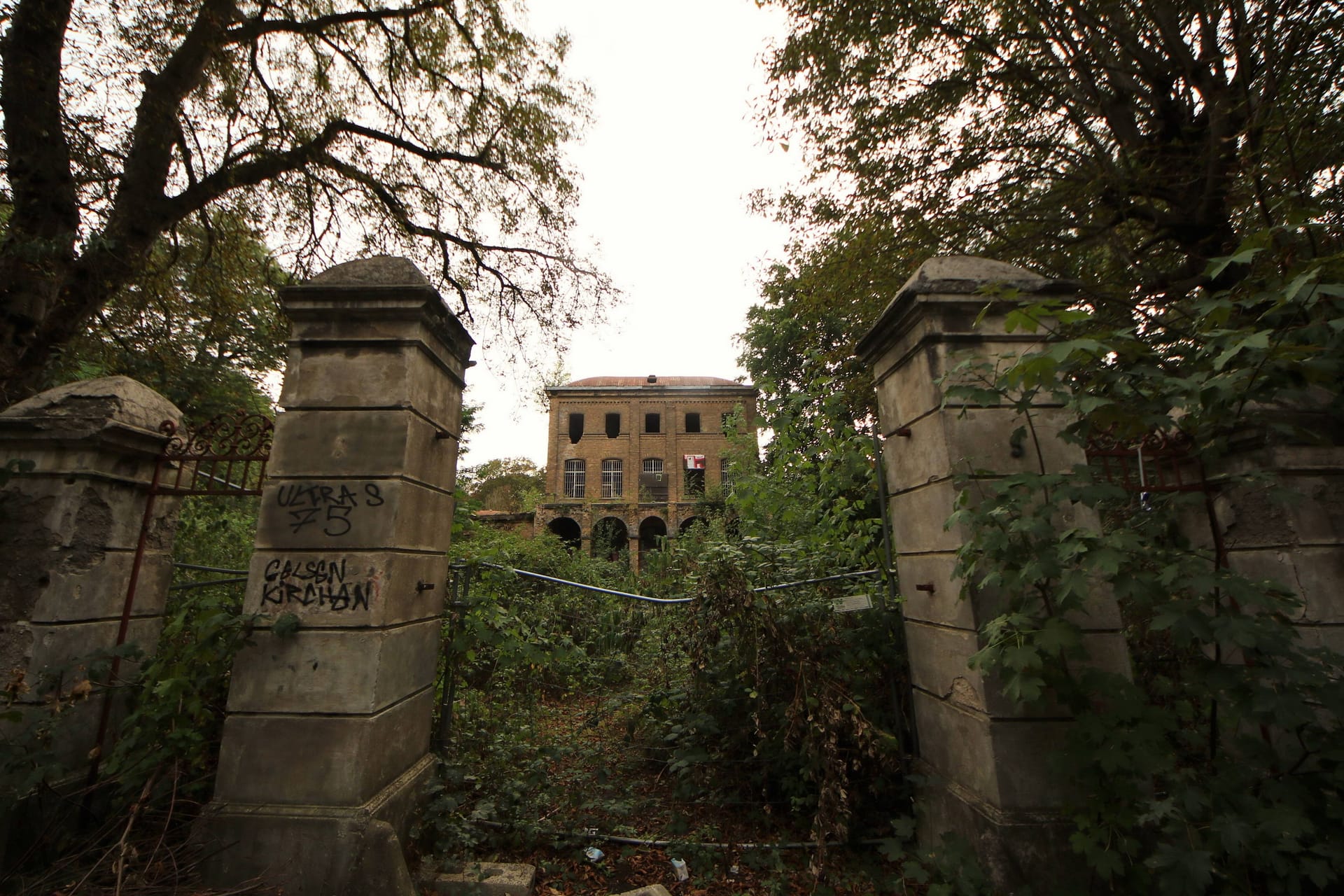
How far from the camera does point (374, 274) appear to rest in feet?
10.5

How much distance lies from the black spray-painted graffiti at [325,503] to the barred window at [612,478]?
84.0 ft

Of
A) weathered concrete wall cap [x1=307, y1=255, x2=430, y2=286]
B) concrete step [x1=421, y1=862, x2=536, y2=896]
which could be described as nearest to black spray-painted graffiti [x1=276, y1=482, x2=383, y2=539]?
weathered concrete wall cap [x1=307, y1=255, x2=430, y2=286]

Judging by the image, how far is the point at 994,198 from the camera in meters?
6.52

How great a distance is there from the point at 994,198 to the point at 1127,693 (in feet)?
19.5

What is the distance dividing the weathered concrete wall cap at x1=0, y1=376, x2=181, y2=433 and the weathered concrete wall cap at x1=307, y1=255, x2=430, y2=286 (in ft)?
4.35

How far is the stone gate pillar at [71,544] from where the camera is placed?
9.96 feet

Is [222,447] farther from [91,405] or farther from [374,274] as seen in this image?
[374,274]

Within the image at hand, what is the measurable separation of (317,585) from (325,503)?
0.41 meters

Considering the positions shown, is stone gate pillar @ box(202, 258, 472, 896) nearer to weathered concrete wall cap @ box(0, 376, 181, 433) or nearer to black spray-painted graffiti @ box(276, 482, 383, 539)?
black spray-painted graffiti @ box(276, 482, 383, 539)

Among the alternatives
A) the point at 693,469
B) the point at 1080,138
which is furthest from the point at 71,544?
the point at 693,469

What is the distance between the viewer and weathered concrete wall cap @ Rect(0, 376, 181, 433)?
319 cm

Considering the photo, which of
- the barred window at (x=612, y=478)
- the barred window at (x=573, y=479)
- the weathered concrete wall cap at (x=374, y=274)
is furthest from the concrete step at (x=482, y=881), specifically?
the barred window at (x=573, y=479)

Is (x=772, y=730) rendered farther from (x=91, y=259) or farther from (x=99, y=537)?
Result: (x=91, y=259)

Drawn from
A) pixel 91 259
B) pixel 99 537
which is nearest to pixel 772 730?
pixel 99 537
